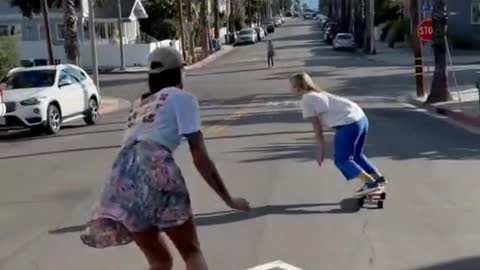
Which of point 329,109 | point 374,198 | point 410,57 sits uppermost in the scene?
point 329,109

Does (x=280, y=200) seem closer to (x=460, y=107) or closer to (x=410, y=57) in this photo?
(x=460, y=107)

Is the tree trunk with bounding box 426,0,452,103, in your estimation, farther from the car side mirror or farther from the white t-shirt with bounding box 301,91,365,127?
the white t-shirt with bounding box 301,91,365,127

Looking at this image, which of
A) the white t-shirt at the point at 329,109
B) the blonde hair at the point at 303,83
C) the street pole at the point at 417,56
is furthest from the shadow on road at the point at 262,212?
the street pole at the point at 417,56

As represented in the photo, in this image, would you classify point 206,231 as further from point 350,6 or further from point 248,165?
point 350,6

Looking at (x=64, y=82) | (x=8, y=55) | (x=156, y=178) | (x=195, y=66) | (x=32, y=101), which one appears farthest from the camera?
(x=195, y=66)

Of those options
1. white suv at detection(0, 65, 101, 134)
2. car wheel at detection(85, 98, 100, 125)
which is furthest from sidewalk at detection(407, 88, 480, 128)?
white suv at detection(0, 65, 101, 134)

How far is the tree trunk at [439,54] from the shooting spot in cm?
2764

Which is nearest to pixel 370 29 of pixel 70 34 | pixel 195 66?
pixel 195 66

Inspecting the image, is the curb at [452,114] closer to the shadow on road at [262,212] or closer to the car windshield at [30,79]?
the car windshield at [30,79]

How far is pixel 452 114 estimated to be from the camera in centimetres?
2400

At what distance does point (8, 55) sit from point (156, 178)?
105ft

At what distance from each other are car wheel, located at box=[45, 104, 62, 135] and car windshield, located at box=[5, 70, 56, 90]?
2.62 ft

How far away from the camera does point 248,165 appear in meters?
14.4

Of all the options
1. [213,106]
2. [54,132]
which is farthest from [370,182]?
[213,106]
